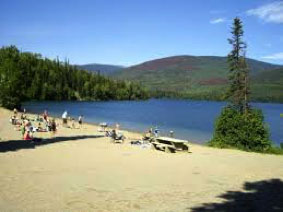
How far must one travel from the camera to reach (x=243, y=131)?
3469 centimetres

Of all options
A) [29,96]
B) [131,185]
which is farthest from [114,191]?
[29,96]

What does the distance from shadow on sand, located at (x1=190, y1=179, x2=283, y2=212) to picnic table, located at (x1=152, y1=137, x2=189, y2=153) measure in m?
11.7

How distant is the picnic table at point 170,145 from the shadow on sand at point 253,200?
38.3 feet

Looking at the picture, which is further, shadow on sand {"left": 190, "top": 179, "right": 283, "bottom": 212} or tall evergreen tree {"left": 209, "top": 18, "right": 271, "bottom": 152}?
tall evergreen tree {"left": 209, "top": 18, "right": 271, "bottom": 152}

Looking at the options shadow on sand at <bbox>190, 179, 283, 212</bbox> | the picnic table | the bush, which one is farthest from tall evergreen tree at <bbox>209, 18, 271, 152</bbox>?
shadow on sand at <bbox>190, 179, 283, 212</bbox>

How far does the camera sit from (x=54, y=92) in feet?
620

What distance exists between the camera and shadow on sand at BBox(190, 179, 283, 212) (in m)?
13.3

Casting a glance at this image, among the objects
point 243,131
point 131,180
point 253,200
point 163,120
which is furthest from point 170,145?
point 163,120

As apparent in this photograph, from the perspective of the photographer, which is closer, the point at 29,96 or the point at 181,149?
the point at 181,149

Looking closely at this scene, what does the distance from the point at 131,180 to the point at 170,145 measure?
1215 cm

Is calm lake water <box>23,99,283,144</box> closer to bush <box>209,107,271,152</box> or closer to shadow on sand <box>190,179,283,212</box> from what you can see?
bush <box>209,107,271,152</box>

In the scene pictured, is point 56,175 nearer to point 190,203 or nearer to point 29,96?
point 190,203

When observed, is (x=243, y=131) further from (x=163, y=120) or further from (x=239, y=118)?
(x=163, y=120)

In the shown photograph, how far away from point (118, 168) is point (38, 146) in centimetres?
997
